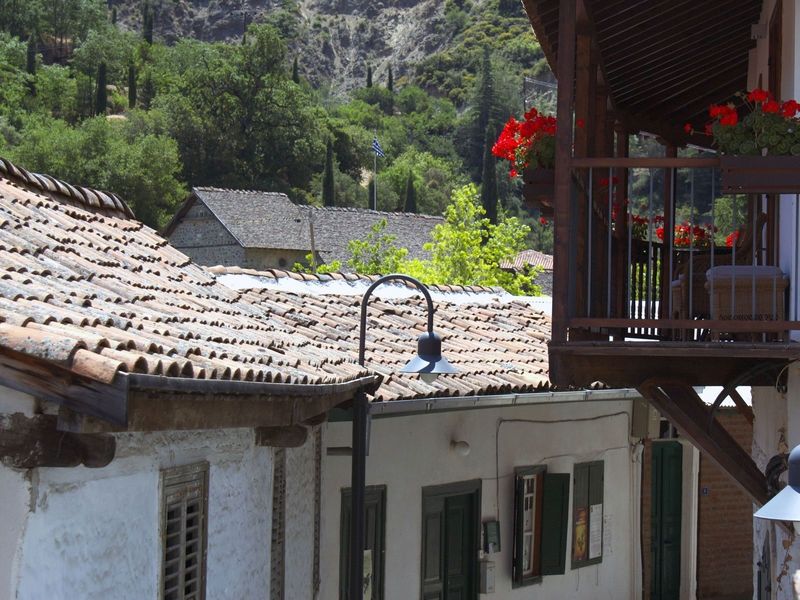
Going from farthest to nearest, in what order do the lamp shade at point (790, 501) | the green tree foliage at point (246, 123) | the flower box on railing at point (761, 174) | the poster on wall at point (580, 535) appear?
the green tree foliage at point (246, 123) < the poster on wall at point (580, 535) < the flower box on railing at point (761, 174) < the lamp shade at point (790, 501)

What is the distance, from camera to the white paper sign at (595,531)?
48.4 feet

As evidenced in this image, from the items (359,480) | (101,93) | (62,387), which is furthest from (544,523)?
(101,93)

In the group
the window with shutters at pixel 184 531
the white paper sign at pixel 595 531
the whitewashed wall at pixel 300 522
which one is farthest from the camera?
the white paper sign at pixel 595 531

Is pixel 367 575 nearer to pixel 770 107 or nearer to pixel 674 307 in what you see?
pixel 674 307

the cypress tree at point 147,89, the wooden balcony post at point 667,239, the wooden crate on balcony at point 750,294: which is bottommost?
the wooden crate on balcony at point 750,294

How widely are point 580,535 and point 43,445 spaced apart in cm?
1086

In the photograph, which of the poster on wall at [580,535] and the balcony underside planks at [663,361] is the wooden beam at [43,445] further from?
the poster on wall at [580,535]

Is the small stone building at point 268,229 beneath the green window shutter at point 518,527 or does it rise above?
above

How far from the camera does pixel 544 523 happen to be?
13.7 metres

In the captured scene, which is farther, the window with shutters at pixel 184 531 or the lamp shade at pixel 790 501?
the window with shutters at pixel 184 531

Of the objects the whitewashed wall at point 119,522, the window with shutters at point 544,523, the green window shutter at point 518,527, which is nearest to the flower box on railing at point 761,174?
the whitewashed wall at point 119,522

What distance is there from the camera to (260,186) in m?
84.7

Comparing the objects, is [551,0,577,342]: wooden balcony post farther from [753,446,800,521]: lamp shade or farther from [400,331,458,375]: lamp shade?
[753,446,800,521]: lamp shade

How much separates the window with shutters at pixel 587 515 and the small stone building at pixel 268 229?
133 feet
